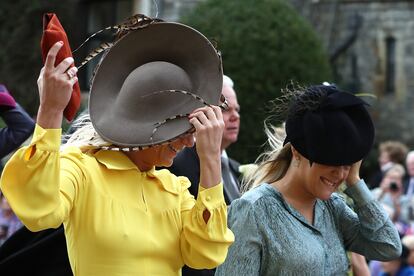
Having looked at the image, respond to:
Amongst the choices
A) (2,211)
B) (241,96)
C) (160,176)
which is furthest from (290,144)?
(241,96)

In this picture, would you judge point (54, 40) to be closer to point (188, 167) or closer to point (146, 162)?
point (146, 162)

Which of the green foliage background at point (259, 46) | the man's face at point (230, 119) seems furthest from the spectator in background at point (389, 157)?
the man's face at point (230, 119)

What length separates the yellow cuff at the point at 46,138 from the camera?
3.16 m

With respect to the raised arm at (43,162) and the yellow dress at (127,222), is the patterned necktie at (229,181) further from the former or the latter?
the raised arm at (43,162)

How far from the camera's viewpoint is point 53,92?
10.4 feet

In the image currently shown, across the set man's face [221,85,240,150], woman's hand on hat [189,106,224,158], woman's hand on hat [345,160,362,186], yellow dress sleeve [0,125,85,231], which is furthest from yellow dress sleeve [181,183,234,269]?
man's face [221,85,240,150]

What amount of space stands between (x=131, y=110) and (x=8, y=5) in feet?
51.4

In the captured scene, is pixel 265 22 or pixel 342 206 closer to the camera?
pixel 342 206

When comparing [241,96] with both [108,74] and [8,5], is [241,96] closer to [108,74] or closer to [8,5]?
[8,5]

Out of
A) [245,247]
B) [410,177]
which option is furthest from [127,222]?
[410,177]

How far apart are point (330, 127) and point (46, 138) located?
1202 mm

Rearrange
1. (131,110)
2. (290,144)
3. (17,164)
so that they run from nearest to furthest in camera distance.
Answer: (17,164), (131,110), (290,144)

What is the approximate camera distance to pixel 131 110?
357cm

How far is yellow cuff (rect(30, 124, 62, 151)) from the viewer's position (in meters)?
3.16
